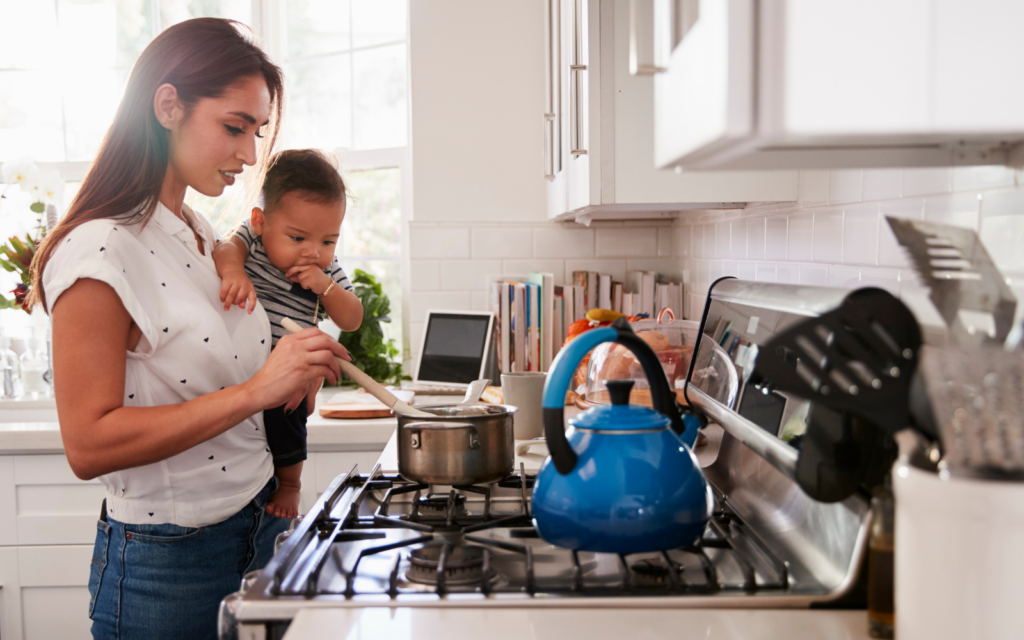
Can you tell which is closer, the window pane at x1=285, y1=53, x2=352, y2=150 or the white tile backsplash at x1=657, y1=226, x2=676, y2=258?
the white tile backsplash at x1=657, y1=226, x2=676, y2=258

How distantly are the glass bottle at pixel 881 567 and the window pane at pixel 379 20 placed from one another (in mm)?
2677

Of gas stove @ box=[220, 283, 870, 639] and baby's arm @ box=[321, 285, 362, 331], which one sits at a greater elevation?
baby's arm @ box=[321, 285, 362, 331]

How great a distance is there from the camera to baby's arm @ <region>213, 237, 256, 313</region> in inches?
53.0

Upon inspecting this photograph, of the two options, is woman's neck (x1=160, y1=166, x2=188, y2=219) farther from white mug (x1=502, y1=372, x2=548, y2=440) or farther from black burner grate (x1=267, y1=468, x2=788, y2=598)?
white mug (x1=502, y1=372, x2=548, y2=440)

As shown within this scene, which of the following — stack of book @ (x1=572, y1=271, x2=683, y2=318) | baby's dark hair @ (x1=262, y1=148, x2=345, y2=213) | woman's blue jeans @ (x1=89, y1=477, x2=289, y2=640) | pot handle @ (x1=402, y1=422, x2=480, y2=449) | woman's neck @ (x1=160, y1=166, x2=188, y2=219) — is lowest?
woman's blue jeans @ (x1=89, y1=477, x2=289, y2=640)

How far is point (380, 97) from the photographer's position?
117 inches

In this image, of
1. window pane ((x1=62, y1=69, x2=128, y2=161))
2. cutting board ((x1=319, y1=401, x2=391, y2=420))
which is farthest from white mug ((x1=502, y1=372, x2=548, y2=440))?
window pane ((x1=62, y1=69, x2=128, y2=161))

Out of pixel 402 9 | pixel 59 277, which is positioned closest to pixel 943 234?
pixel 59 277

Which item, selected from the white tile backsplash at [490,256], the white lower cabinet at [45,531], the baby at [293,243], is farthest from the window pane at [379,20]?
the white lower cabinet at [45,531]

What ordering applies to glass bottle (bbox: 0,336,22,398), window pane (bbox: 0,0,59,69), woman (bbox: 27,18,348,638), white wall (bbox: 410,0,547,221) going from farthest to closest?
window pane (bbox: 0,0,59,69) < white wall (bbox: 410,0,547,221) < glass bottle (bbox: 0,336,22,398) < woman (bbox: 27,18,348,638)

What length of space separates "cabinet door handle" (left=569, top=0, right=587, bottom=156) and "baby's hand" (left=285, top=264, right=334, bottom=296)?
24.0 inches

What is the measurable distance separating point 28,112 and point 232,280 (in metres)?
2.22

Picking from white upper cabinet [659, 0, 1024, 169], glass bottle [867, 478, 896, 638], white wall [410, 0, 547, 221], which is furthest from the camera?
white wall [410, 0, 547, 221]

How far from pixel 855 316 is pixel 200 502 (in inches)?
41.6
